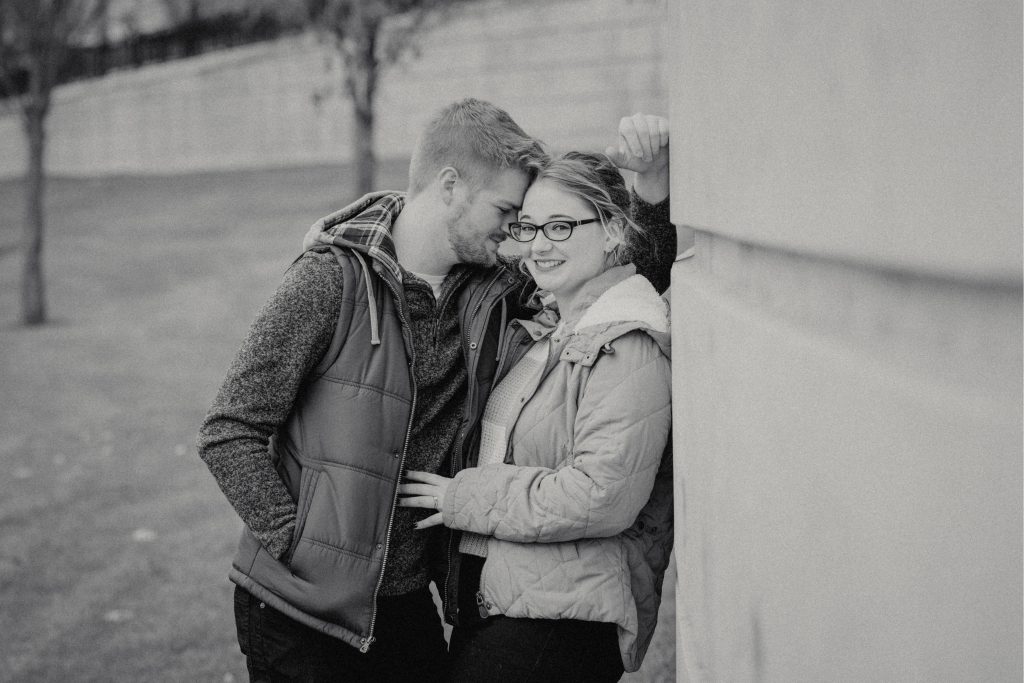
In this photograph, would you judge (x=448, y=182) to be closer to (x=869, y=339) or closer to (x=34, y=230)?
(x=869, y=339)

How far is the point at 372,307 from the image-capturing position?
2.25m

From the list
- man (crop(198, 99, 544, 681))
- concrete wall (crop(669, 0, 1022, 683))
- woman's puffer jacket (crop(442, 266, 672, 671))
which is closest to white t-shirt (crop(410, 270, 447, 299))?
man (crop(198, 99, 544, 681))

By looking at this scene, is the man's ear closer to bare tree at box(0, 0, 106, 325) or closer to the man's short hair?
the man's short hair

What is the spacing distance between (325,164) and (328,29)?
8.40m

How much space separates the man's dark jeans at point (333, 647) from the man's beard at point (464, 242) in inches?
36.6

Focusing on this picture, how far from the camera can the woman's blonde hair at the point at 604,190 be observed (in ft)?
7.36

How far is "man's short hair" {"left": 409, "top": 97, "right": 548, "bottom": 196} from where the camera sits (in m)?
2.47

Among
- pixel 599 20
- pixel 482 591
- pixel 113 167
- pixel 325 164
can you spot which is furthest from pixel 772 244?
pixel 113 167

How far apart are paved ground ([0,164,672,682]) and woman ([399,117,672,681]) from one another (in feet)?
5.55

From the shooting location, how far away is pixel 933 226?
56 cm

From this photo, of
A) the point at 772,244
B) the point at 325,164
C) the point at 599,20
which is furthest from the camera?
the point at 325,164

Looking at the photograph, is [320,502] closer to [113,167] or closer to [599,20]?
[599,20]

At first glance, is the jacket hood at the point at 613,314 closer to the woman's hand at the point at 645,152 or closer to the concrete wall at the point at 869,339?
the woman's hand at the point at 645,152

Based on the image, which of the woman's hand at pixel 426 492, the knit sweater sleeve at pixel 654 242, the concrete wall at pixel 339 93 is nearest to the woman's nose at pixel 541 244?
the knit sweater sleeve at pixel 654 242
